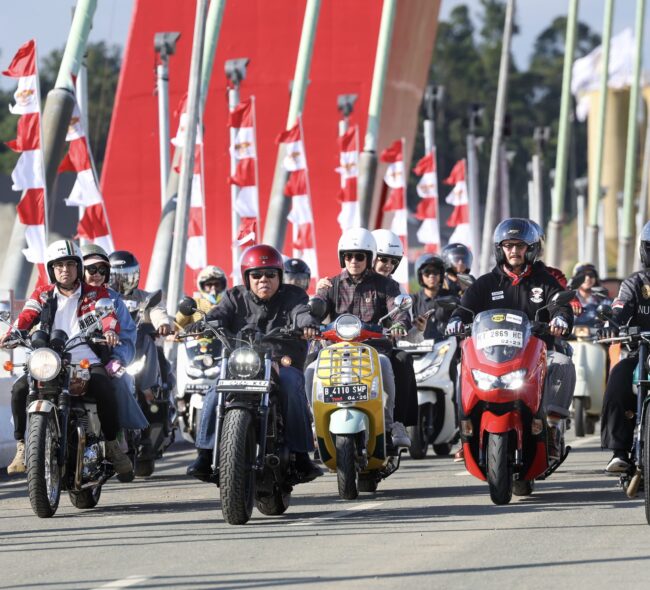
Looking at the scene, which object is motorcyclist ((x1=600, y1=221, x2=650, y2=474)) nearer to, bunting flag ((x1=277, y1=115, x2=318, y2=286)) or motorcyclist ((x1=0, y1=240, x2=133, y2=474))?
motorcyclist ((x1=0, y1=240, x2=133, y2=474))

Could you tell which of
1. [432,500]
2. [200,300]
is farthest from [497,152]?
[432,500]

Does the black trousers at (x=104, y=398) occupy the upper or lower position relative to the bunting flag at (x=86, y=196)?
lower

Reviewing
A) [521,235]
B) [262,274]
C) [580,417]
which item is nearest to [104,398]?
[262,274]

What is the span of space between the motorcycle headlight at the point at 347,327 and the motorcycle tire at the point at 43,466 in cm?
195

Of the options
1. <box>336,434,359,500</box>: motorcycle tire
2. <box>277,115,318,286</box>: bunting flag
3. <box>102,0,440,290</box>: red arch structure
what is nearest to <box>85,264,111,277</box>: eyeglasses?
<box>336,434,359,500</box>: motorcycle tire

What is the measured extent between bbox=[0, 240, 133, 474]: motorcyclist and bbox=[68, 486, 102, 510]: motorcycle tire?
0.75 ft

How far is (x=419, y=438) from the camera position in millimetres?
17141

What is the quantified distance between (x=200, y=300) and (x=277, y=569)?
897 cm

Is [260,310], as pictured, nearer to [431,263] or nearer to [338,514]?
[338,514]

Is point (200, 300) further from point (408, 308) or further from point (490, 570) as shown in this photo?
point (490, 570)

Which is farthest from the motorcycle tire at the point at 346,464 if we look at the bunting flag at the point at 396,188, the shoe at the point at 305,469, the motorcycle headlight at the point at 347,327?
the bunting flag at the point at 396,188

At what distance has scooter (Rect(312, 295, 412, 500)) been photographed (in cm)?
1240

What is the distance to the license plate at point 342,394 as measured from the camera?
12.5 m

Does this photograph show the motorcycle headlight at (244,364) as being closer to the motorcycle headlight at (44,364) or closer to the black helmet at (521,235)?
the motorcycle headlight at (44,364)
